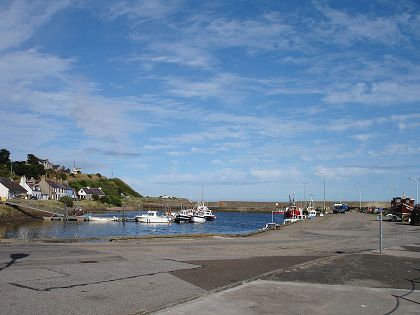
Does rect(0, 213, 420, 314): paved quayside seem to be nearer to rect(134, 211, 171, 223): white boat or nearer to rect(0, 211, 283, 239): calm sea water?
rect(0, 211, 283, 239): calm sea water

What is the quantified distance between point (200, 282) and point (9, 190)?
117m

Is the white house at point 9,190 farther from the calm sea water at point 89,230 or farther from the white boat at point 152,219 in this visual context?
the white boat at point 152,219

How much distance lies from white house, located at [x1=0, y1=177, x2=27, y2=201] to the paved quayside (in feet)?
345

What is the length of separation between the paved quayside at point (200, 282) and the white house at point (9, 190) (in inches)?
4135

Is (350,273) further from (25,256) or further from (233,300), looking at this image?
(25,256)

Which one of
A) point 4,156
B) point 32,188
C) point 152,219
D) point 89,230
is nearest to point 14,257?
point 89,230

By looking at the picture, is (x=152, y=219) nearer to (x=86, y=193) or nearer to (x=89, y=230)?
(x=89, y=230)

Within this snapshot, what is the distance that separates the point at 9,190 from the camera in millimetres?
119438

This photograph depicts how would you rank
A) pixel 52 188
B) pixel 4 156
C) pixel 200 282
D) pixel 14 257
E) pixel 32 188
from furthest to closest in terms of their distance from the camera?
1. pixel 4 156
2. pixel 52 188
3. pixel 32 188
4. pixel 14 257
5. pixel 200 282

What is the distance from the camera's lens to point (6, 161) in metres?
180

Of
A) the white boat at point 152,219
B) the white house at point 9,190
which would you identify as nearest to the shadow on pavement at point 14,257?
the white boat at point 152,219

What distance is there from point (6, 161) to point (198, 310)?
186 metres

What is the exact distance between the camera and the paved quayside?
10156 mm

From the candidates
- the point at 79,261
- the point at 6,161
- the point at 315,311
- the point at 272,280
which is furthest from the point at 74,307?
the point at 6,161
